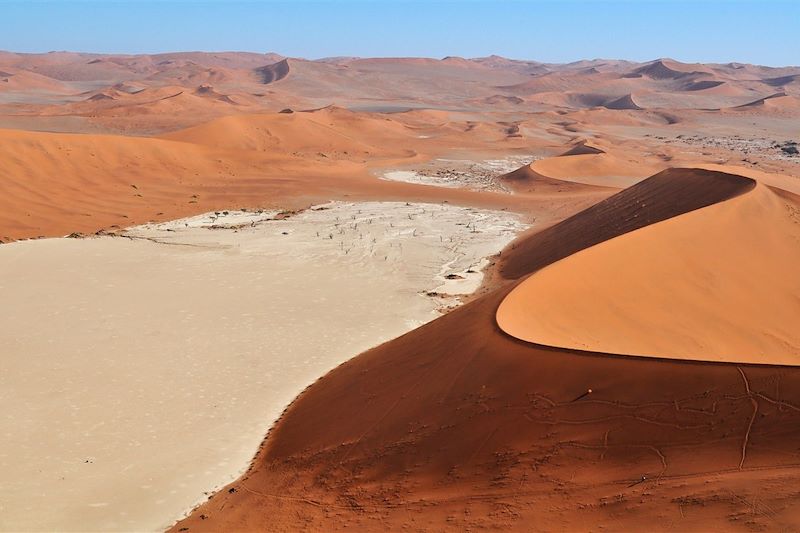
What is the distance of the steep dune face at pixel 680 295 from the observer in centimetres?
827

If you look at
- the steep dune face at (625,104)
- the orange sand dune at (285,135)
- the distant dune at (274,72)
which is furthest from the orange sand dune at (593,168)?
the distant dune at (274,72)

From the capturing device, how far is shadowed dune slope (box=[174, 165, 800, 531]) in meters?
5.29

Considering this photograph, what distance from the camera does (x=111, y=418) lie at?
8992 mm

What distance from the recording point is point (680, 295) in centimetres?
978

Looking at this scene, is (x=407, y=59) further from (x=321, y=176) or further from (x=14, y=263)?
(x=14, y=263)

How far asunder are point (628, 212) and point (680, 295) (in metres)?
7.38

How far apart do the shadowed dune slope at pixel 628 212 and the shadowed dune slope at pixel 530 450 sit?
742cm

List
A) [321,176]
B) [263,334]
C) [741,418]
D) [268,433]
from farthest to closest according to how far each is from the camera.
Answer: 1. [321,176]
2. [263,334]
3. [268,433]
4. [741,418]

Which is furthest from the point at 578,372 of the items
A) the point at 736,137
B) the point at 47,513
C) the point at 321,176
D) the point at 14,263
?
the point at 736,137

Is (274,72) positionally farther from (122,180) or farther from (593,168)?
(122,180)

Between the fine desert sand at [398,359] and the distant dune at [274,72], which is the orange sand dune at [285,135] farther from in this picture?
the distant dune at [274,72]

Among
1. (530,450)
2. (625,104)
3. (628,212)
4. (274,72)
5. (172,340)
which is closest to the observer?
(530,450)

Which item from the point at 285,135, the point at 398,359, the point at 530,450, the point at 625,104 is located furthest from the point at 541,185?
the point at 625,104

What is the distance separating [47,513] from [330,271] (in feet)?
31.5
